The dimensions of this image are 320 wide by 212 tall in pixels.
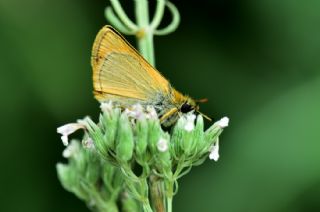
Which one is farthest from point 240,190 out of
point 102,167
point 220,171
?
point 102,167

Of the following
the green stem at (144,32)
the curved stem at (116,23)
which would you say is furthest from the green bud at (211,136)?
the curved stem at (116,23)

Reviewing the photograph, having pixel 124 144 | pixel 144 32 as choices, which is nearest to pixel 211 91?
pixel 144 32

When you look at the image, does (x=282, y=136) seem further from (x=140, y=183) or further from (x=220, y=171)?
(x=140, y=183)

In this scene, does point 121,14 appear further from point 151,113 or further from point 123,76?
point 151,113

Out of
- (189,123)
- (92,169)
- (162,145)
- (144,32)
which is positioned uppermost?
(144,32)

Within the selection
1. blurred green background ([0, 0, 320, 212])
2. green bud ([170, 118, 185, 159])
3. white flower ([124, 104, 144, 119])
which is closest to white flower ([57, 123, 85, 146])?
white flower ([124, 104, 144, 119])

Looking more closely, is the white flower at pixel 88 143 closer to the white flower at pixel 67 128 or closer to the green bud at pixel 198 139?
the white flower at pixel 67 128

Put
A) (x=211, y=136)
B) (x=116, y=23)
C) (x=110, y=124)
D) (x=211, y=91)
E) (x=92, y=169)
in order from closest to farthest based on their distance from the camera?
1. (x=110, y=124)
2. (x=211, y=136)
3. (x=92, y=169)
4. (x=116, y=23)
5. (x=211, y=91)
